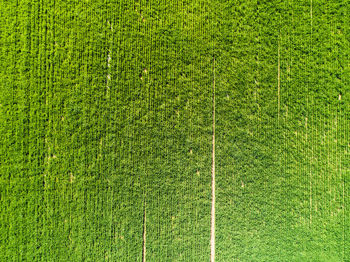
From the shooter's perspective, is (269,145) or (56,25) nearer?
(56,25)

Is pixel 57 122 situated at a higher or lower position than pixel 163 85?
lower

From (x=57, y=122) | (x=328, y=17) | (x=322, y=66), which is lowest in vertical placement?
(x=57, y=122)

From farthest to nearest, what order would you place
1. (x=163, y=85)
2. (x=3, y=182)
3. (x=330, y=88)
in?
(x=330, y=88) < (x=163, y=85) < (x=3, y=182)

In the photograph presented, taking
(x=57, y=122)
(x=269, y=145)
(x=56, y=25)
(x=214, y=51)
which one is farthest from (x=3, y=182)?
(x=269, y=145)

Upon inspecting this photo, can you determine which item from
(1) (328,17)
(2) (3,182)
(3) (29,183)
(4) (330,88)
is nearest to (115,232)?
(3) (29,183)

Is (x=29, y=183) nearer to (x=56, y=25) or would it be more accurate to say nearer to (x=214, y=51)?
(x=56, y=25)

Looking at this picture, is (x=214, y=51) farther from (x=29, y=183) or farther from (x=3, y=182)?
(x=3, y=182)

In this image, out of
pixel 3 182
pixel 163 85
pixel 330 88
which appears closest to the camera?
pixel 3 182
